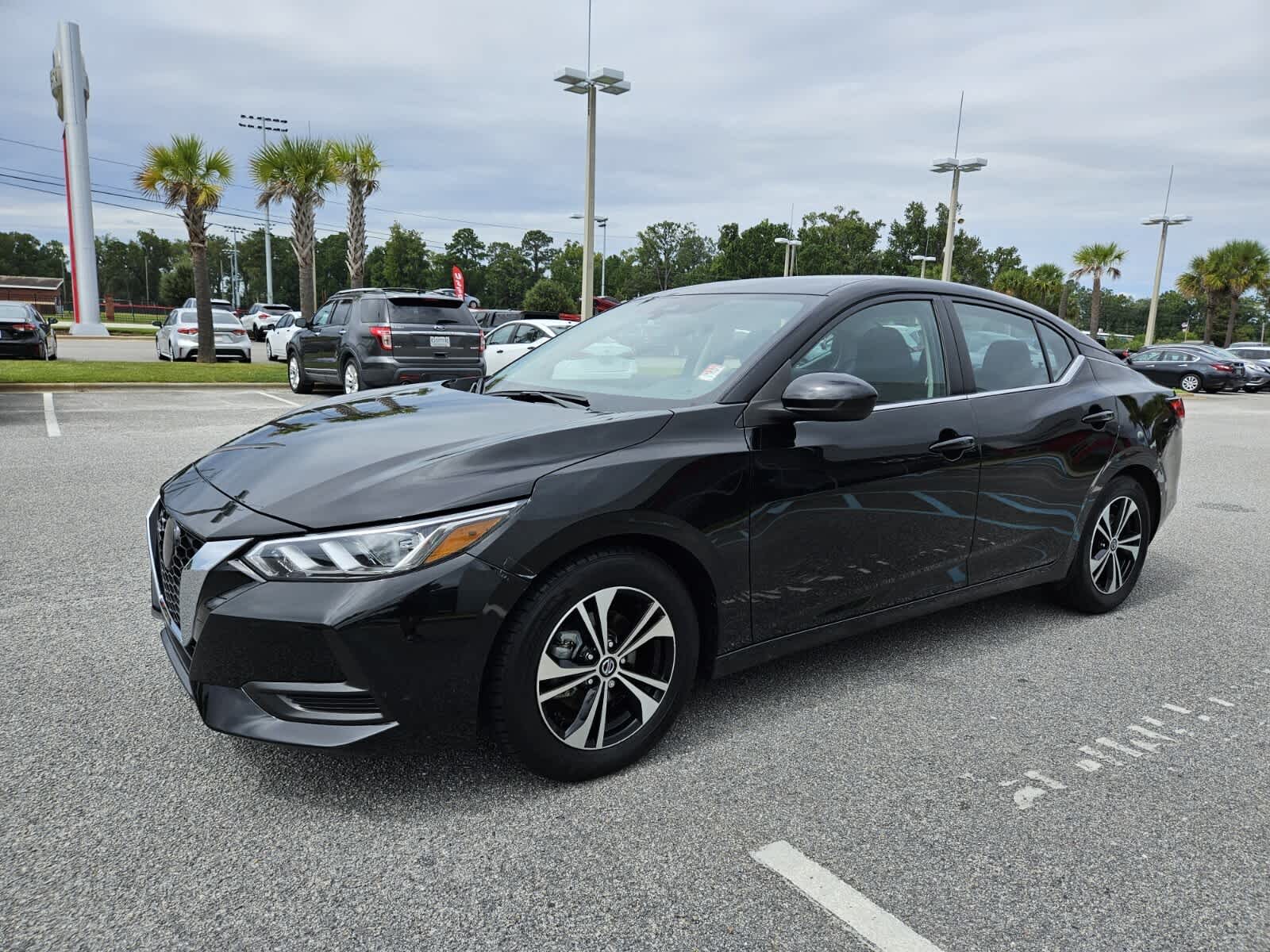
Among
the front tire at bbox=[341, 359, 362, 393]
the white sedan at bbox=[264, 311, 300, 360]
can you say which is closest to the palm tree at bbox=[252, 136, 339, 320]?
the white sedan at bbox=[264, 311, 300, 360]

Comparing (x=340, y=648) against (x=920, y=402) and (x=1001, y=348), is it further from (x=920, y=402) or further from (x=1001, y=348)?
(x=1001, y=348)

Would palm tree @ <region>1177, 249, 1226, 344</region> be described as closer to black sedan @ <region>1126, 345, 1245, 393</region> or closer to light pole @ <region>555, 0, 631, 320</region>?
black sedan @ <region>1126, 345, 1245, 393</region>

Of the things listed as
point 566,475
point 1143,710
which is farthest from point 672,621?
point 1143,710

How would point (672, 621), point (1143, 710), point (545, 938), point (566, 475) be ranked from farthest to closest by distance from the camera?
point (1143, 710) → point (672, 621) → point (566, 475) → point (545, 938)

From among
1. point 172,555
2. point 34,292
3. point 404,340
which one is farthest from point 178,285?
point 172,555

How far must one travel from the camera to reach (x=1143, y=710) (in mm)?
3410

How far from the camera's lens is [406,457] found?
267cm

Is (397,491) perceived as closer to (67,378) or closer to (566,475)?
(566,475)

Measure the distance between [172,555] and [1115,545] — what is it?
4.15 metres

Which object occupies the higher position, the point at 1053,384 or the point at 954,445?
the point at 1053,384

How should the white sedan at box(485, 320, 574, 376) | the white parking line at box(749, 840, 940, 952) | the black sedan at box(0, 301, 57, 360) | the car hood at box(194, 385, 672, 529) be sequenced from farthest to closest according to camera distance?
the black sedan at box(0, 301, 57, 360)
the white sedan at box(485, 320, 574, 376)
the car hood at box(194, 385, 672, 529)
the white parking line at box(749, 840, 940, 952)

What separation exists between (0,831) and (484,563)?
1490 mm

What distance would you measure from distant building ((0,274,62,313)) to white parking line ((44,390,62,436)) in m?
69.0

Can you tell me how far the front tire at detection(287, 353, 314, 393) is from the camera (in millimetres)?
15977
